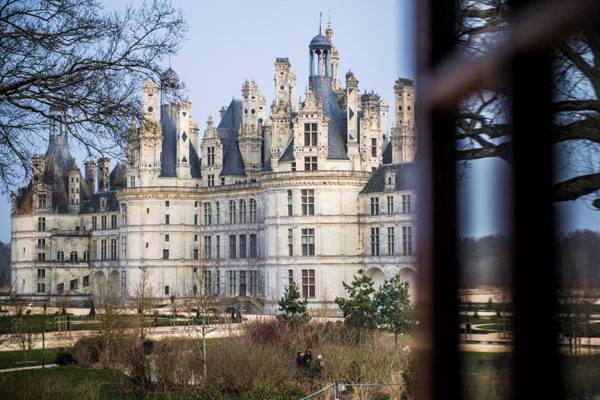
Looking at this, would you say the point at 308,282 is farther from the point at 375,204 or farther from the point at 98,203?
the point at 98,203

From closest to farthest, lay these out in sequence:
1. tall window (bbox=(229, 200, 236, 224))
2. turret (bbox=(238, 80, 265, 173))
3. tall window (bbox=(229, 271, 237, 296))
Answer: tall window (bbox=(229, 271, 237, 296))
turret (bbox=(238, 80, 265, 173))
tall window (bbox=(229, 200, 236, 224))

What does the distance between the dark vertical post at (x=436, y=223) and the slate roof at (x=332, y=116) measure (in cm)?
4397

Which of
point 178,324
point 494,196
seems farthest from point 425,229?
point 178,324

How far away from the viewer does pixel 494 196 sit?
2.15 metres

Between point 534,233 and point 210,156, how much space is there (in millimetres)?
52315

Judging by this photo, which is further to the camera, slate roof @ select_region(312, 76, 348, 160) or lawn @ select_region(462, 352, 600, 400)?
slate roof @ select_region(312, 76, 348, 160)

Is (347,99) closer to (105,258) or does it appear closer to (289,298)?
(289,298)

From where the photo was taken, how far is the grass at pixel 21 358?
26023 mm

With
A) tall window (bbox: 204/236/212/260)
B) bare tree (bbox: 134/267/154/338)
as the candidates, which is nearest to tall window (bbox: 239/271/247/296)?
tall window (bbox: 204/236/212/260)

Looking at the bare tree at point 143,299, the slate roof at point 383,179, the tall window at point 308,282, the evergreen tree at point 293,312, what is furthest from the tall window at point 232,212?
the evergreen tree at point 293,312

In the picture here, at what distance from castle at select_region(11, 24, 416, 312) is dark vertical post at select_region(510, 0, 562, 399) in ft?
121

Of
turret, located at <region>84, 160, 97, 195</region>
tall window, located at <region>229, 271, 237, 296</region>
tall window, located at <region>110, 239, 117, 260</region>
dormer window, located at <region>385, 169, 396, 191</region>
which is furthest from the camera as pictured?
turret, located at <region>84, 160, 97, 195</region>

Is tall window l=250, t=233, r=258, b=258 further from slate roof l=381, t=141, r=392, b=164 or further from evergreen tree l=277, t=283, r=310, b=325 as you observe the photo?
evergreen tree l=277, t=283, r=310, b=325

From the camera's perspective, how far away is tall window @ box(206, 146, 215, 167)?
53503 millimetres
